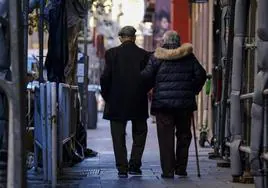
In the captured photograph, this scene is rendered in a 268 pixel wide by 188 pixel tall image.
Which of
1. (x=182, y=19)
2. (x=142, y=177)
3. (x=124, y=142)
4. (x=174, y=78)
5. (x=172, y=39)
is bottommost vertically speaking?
(x=142, y=177)

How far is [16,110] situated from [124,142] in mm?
4814

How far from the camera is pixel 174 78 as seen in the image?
10.4m

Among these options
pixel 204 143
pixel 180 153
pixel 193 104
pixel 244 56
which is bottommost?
pixel 204 143

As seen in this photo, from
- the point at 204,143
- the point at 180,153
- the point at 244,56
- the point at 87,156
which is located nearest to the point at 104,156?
the point at 87,156

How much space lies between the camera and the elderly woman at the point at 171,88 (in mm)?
10383

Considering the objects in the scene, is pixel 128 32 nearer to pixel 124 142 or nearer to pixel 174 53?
pixel 174 53

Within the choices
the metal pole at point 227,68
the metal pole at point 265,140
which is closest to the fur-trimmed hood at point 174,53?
the metal pole at point 227,68

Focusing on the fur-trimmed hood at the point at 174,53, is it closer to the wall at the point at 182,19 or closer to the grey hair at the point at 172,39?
the grey hair at the point at 172,39

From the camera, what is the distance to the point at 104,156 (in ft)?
49.1

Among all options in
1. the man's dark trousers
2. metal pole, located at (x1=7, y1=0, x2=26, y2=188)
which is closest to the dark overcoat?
the man's dark trousers

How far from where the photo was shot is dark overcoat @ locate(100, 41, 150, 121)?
10.8 metres

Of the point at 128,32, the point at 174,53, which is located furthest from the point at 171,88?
the point at 128,32

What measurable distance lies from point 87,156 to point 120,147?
145 inches

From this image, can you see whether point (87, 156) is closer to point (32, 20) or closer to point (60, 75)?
point (60, 75)
